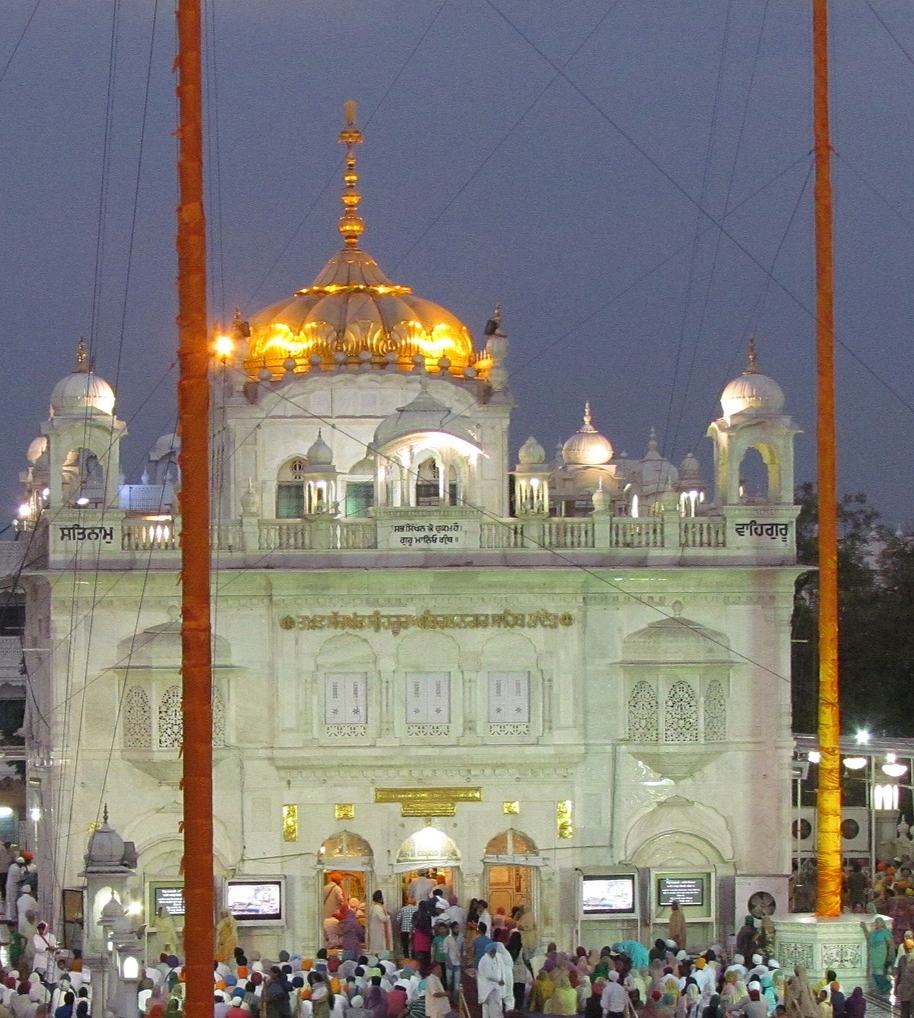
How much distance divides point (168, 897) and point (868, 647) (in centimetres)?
1832

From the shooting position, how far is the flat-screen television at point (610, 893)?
31.0 metres

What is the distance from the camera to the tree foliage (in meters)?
45.7

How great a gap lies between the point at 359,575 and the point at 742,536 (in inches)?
180

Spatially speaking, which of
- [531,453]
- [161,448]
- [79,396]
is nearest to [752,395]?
[531,453]

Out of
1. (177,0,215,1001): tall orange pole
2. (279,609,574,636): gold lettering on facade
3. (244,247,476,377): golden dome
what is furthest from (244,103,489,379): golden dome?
(177,0,215,1001): tall orange pole

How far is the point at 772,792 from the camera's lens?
1261 inches

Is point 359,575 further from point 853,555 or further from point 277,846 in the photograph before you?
point 853,555

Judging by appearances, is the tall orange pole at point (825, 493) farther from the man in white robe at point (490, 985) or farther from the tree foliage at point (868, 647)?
the tree foliage at point (868, 647)

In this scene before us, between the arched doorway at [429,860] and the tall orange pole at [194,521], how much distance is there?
14.1 metres

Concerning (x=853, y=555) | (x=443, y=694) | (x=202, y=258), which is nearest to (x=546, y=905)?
(x=443, y=694)

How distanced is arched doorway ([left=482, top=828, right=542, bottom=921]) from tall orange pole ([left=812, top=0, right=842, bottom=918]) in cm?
498

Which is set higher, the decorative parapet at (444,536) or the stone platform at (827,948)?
the decorative parapet at (444,536)

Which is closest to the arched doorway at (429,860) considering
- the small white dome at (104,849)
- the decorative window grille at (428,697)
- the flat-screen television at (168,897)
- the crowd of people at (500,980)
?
the crowd of people at (500,980)

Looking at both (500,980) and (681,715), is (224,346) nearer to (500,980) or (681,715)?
(681,715)
